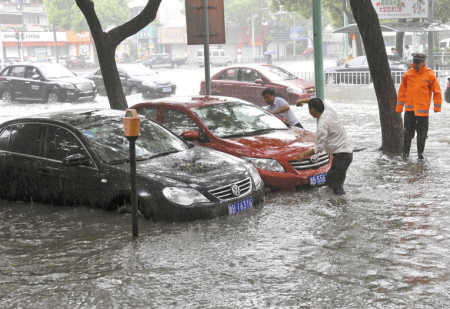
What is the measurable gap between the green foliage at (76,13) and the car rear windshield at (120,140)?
56.4 m

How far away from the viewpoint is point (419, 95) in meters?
10.6

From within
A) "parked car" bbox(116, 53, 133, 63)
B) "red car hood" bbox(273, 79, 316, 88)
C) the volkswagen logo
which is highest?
"parked car" bbox(116, 53, 133, 63)

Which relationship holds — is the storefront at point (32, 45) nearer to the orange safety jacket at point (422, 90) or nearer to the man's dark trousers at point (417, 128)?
the man's dark trousers at point (417, 128)

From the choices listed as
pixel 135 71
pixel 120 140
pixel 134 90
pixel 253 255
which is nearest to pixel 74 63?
pixel 135 71

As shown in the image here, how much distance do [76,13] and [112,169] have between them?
59150 mm

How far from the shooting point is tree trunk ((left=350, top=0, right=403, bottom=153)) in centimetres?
1134

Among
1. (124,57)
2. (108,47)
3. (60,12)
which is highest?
(60,12)

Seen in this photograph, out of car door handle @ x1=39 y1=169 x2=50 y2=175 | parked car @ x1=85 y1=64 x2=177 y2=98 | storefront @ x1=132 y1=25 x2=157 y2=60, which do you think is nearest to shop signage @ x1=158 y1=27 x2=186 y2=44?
storefront @ x1=132 y1=25 x2=157 y2=60

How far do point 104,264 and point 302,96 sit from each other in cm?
1438

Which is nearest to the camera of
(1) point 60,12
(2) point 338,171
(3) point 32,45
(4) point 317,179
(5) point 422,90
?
(2) point 338,171

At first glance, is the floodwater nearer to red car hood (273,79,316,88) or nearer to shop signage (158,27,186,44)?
red car hood (273,79,316,88)

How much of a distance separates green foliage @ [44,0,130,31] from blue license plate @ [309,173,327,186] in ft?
186

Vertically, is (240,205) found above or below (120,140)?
below

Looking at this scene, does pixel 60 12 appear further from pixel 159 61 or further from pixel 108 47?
pixel 108 47
